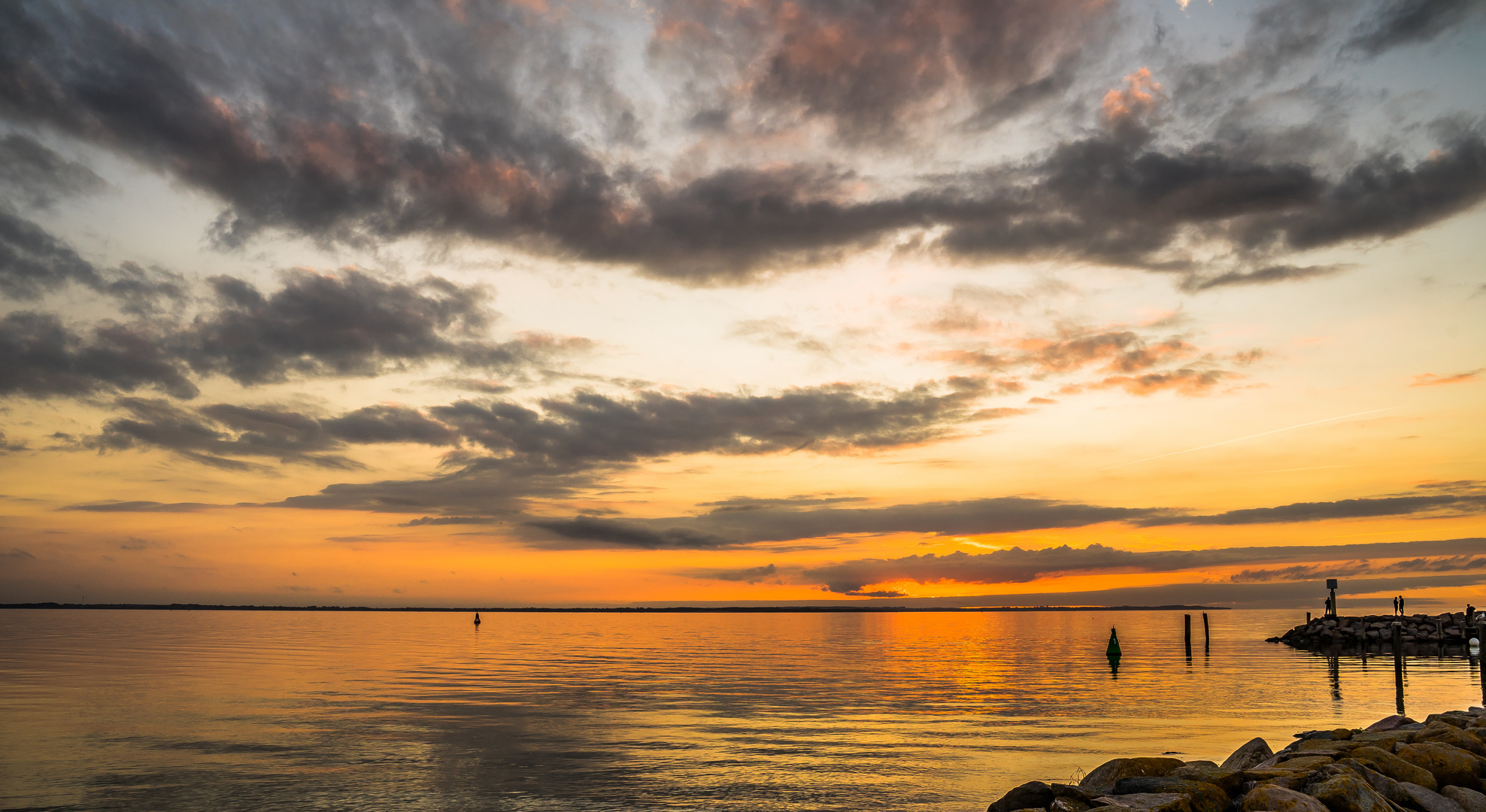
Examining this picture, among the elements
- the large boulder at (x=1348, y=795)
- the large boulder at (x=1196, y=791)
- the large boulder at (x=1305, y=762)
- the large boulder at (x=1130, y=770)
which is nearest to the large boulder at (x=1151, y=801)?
the large boulder at (x=1196, y=791)

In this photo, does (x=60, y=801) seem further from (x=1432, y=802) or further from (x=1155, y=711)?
(x=1155, y=711)

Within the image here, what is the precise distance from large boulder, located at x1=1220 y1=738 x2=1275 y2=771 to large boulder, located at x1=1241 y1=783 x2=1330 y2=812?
17.7 feet

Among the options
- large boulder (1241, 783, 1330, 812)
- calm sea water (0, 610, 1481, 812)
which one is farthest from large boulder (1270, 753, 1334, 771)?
calm sea water (0, 610, 1481, 812)

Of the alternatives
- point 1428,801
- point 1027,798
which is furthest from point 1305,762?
point 1027,798

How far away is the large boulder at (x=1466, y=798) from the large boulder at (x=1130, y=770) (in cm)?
390

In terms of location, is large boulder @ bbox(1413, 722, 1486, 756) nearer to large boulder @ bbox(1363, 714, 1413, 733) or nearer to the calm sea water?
large boulder @ bbox(1363, 714, 1413, 733)

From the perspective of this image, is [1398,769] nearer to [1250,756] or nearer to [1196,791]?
[1250,756]

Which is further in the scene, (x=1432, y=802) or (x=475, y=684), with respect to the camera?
(x=475, y=684)

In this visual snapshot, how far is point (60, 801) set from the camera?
59.9 feet

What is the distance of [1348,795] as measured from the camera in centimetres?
1260

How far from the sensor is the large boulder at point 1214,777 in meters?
14.2

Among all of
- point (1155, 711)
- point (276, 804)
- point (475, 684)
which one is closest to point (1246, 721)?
point (1155, 711)

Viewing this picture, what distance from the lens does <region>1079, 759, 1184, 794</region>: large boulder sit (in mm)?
15539

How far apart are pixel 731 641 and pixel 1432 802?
3553 inches
